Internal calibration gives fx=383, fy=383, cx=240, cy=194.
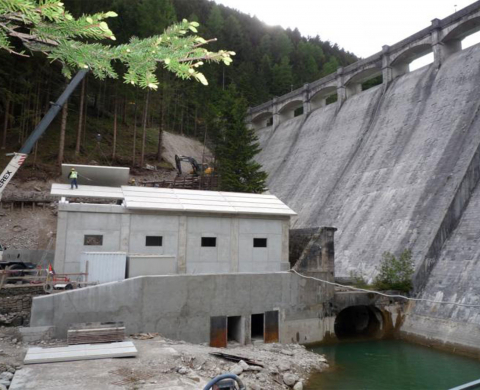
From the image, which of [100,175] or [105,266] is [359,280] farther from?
[100,175]

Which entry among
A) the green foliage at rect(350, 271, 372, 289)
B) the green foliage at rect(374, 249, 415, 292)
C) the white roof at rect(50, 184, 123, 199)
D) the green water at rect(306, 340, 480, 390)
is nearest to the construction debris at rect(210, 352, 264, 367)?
the green water at rect(306, 340, 480, 390)

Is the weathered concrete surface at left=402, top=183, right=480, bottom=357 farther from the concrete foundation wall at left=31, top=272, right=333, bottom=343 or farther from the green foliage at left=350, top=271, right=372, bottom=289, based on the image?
the concrete foundation wall at left=31, top=272, right=333, bottom=343

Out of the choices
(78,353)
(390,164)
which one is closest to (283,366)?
(78,353)

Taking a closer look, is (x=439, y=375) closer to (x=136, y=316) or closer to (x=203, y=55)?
(x=136, y=316)

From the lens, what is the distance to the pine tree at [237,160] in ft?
110

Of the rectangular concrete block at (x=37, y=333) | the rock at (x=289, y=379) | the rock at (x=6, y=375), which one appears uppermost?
the rectangular concrete block at (x=37, y=333)

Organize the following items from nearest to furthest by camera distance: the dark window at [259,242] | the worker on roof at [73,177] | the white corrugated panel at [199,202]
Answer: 1. the white corrugated panel at [199,202]
2. the worker on roof at [73,177]
3. the dark window at [259,242]

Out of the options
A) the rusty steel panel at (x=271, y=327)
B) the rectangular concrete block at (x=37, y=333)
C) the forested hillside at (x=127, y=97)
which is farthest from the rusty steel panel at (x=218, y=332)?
the forested hillside at (x=127, y=97)

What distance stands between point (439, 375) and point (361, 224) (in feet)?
42.4

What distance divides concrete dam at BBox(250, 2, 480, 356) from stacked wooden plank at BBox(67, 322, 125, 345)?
43.5 ft

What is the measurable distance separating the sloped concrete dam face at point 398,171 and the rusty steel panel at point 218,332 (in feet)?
31.0

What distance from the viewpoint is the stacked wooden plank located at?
39.8 ft

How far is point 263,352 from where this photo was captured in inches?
587

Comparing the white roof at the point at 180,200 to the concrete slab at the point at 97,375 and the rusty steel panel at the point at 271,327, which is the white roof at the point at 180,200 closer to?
the rusty steel panel at the point at 271,327
